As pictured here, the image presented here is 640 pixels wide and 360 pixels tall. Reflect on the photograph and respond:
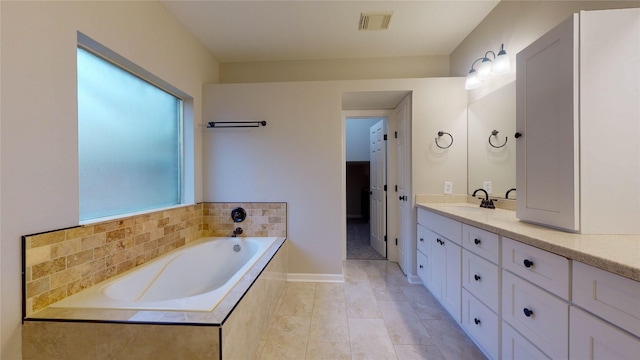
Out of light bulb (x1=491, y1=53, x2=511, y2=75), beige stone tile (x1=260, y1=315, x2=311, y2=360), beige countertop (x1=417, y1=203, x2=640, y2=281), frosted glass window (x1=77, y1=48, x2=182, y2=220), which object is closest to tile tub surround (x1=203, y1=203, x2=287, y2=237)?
frosted glass window (x1=77, y1=48, x2=182, y2=220)

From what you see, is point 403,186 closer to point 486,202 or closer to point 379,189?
point 379,189

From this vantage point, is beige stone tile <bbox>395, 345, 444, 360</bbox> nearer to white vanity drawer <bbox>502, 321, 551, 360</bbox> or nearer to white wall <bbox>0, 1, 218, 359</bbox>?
white vanity drawer <bbox>502, 321, 551, 360</bbox>

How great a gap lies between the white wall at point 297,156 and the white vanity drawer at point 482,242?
0.89 metres

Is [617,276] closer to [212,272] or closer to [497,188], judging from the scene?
[497,188]

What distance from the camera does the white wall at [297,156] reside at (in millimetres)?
2443

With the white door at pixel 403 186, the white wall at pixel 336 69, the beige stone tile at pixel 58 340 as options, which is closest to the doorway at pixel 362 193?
the white door at pixel 403 186

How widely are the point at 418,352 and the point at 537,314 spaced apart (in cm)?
77

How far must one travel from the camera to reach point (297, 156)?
8.17ft

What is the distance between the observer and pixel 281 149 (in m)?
2.50

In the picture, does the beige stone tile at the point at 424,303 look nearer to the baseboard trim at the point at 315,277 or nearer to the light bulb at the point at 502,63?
the baseboard trim at the point at 315,277

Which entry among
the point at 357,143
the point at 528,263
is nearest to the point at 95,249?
the point at 528,263

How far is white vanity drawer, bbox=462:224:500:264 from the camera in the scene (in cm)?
130

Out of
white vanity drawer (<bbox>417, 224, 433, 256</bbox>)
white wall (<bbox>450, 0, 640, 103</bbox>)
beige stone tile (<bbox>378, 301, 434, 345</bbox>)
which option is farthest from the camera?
white vanity drawer (<bbox>417, 224, 433, 256</bbox>)

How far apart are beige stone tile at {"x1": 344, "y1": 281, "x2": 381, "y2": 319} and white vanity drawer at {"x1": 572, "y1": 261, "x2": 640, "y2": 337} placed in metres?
1.33
